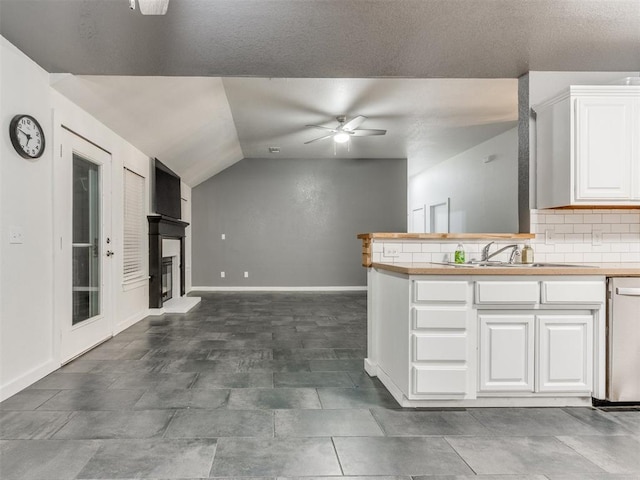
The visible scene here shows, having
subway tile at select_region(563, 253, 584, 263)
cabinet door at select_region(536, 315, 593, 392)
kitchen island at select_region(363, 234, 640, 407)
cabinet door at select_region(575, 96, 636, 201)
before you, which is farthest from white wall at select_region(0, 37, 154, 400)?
subway tile at select_region(563, 253, 584, 263)

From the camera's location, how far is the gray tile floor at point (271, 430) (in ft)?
5.58

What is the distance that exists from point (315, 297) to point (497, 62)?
501cm

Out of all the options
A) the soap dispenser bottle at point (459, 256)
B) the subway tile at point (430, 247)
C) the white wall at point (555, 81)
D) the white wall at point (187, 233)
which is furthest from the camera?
the white wall at point (187, 233)

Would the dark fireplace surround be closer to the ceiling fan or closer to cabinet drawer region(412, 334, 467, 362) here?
the ceiling fan

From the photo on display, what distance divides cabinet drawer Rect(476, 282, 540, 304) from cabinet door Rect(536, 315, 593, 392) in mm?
159

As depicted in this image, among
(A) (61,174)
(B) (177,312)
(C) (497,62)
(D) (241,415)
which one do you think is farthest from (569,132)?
(B) (177,312)

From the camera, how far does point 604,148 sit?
8.41 feet

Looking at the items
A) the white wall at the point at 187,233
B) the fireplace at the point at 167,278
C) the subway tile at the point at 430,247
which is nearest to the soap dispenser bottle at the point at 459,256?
the subway tile at the point at 430,247

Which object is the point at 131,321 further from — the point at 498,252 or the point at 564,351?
the point at 564,351

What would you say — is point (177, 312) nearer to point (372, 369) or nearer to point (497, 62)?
point (372, 369)

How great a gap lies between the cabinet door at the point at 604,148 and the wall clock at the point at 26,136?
372 centimetres

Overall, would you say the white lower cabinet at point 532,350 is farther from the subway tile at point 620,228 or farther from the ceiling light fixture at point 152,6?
the ceiling light fixture at point 152,6

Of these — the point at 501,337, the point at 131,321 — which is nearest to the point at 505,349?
the point at 501,337

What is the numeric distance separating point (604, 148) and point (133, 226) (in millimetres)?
4842
